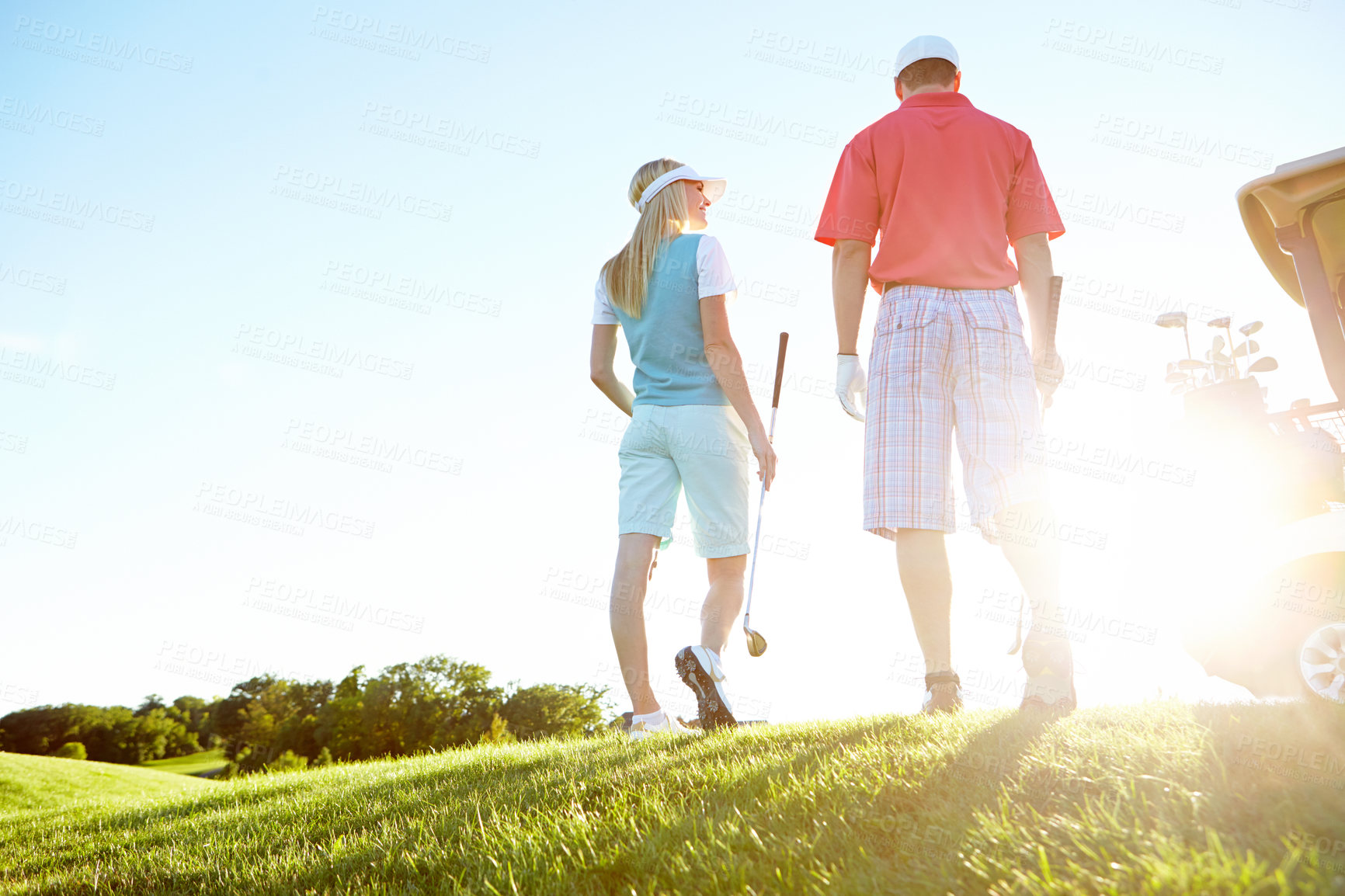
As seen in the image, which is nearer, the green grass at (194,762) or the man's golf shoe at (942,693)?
the man's golf shoe at (942,693)

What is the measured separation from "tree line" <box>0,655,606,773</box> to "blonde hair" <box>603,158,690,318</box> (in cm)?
305

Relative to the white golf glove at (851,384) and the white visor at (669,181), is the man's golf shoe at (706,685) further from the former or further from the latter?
the white visor at (669,181)

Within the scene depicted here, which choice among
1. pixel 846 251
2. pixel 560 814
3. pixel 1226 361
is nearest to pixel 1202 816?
pixel 560 814

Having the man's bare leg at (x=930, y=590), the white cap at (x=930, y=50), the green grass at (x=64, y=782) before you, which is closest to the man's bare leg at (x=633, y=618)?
the man's bare leg at (x=930, y=590)

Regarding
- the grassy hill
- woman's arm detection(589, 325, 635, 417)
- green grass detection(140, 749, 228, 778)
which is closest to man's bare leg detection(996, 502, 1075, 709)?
woman's arm detection(589, 325, 635, 417)

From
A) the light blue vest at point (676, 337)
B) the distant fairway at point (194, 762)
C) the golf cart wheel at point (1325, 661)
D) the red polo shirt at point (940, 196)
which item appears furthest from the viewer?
the distant fairway at point (194, 762)

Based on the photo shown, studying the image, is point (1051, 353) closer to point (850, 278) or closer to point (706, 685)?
point (850, 278)

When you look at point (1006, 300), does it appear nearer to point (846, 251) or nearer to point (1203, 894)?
point (846, 251)

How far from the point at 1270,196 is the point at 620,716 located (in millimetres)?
4105

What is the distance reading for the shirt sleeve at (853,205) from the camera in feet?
12.4

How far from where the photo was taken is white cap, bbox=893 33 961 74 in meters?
4.02

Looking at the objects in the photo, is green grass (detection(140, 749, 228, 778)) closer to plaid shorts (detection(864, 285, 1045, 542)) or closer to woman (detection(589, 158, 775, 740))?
woman (detection(589, 158, 775, 740))

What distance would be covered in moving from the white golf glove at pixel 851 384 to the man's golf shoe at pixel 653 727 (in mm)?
1769

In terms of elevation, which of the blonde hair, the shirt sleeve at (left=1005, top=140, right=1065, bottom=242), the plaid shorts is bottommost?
the plaid shorts
